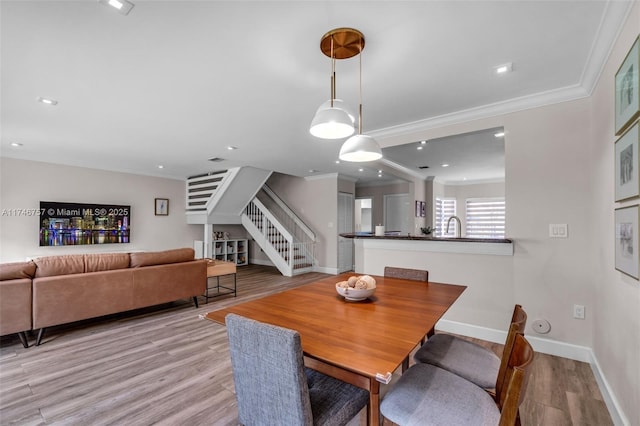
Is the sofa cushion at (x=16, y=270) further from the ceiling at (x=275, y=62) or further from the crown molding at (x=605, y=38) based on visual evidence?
the crown molding at (x=605, y=38)

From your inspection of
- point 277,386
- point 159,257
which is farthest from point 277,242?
point 277,386

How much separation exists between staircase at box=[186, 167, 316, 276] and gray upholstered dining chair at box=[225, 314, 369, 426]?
516cm

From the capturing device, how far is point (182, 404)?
1965 mm

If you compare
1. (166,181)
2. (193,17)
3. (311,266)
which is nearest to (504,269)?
(193,17)

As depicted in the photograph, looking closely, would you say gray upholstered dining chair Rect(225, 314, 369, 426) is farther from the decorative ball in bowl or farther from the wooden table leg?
the decorative ball in bowl

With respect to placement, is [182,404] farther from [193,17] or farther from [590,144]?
[590,144]

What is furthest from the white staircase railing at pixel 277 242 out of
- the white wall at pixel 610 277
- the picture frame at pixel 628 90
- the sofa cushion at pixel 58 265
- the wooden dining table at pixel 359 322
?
the picture frame at pixel 628 90

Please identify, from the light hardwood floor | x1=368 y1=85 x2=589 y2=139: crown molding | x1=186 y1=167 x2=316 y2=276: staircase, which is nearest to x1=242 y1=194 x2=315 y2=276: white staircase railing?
x1=186 y1=167 x2=316 y2=276: staircase

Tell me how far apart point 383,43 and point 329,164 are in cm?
384

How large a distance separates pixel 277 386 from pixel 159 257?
3.22 metres

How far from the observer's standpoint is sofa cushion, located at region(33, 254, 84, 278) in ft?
9.41

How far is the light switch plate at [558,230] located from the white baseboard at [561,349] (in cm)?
96

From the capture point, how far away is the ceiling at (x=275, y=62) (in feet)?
5.39

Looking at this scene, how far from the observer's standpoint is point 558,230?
2.58 m
